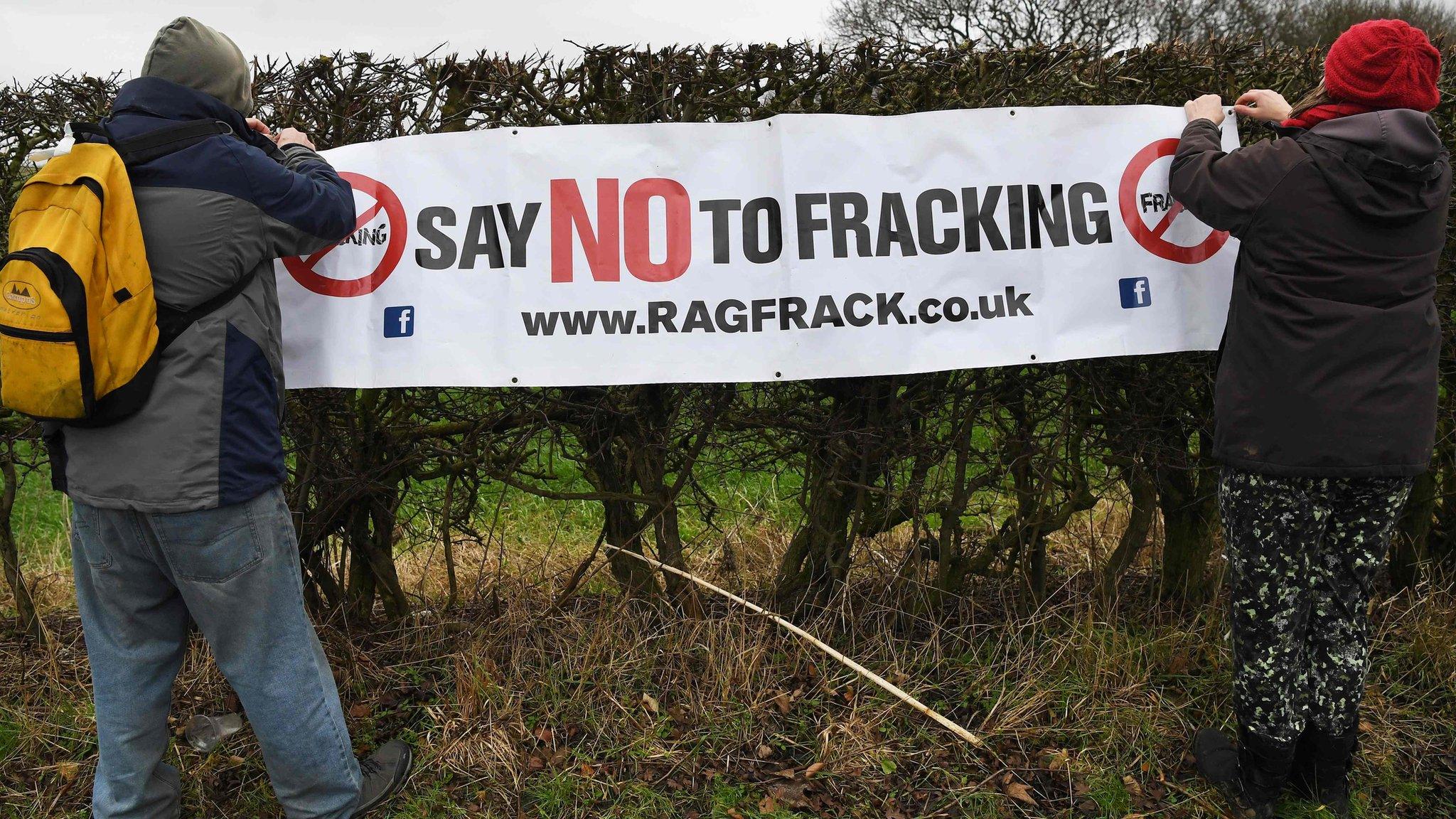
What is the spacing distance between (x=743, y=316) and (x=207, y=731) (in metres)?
2.17

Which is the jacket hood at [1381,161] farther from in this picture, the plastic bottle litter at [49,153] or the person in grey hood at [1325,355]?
the plastic bottle litter at [49,153]

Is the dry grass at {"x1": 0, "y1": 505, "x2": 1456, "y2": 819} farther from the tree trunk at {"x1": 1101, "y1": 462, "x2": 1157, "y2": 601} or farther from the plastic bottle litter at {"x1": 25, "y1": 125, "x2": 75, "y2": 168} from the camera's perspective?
the plastic bottle litter at {"x1": 25, "y1": 125, "x2": 75, "y2": 168}

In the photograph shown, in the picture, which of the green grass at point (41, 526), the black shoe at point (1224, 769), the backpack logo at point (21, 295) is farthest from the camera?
the green grass at point (41, 526)

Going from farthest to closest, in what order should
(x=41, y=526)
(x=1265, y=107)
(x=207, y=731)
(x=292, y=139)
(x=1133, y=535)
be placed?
(x=41, y=526) → (x=1133, y=535) → (x=207, y=731) → (x=1265, y=107) → (x=292, y=139)

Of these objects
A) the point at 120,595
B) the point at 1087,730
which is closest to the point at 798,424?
the point at 1087,730

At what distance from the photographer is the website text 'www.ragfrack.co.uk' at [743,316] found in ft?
10.5

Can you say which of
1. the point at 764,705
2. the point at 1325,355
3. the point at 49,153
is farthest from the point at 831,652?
the point at 49,153

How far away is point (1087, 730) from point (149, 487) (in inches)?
113

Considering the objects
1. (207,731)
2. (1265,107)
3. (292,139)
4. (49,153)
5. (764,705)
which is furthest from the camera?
(764,705)

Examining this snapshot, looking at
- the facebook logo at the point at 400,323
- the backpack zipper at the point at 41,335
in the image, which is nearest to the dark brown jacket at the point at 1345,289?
the facebook logo at the point at 400,323

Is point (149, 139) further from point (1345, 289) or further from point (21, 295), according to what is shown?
point (1345, 289)

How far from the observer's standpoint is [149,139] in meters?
2.45

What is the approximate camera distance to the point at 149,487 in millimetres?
2467

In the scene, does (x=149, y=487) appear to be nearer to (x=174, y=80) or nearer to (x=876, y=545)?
(x=174, y=80)
